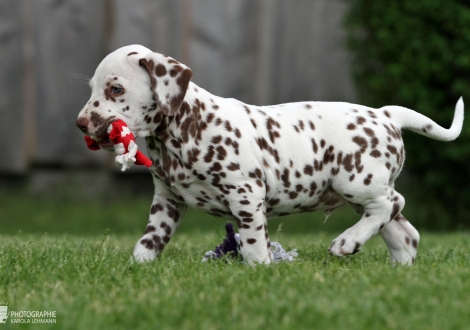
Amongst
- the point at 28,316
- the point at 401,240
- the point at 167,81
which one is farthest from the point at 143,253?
the point at 401,240

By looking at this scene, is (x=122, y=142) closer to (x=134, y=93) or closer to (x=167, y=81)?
(x=134, y=93)

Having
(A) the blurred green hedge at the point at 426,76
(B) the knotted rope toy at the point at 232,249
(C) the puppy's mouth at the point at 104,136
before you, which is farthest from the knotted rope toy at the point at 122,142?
(A) the blurred green hedge at the point at 426,76

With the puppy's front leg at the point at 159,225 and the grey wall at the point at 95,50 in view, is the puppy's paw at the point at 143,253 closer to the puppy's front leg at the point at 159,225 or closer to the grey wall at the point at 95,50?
the puppy's front leg at the point at 159,225

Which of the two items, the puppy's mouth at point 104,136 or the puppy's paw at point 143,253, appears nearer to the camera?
the puppy's mouth at point 104,136

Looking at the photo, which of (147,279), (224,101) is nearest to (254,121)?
(224,101)

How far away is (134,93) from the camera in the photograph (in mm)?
4156

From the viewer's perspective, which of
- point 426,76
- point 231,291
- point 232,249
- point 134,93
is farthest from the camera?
point 426,76

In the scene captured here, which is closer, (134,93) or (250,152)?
(134,93)

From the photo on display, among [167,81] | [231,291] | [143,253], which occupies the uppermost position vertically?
[167,81]

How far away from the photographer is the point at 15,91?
9.49m

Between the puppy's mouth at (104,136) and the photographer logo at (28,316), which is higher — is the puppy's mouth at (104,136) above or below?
above

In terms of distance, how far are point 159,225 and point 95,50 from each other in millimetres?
5572

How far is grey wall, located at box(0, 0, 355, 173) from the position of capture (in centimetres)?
949

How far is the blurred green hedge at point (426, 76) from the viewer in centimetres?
807
